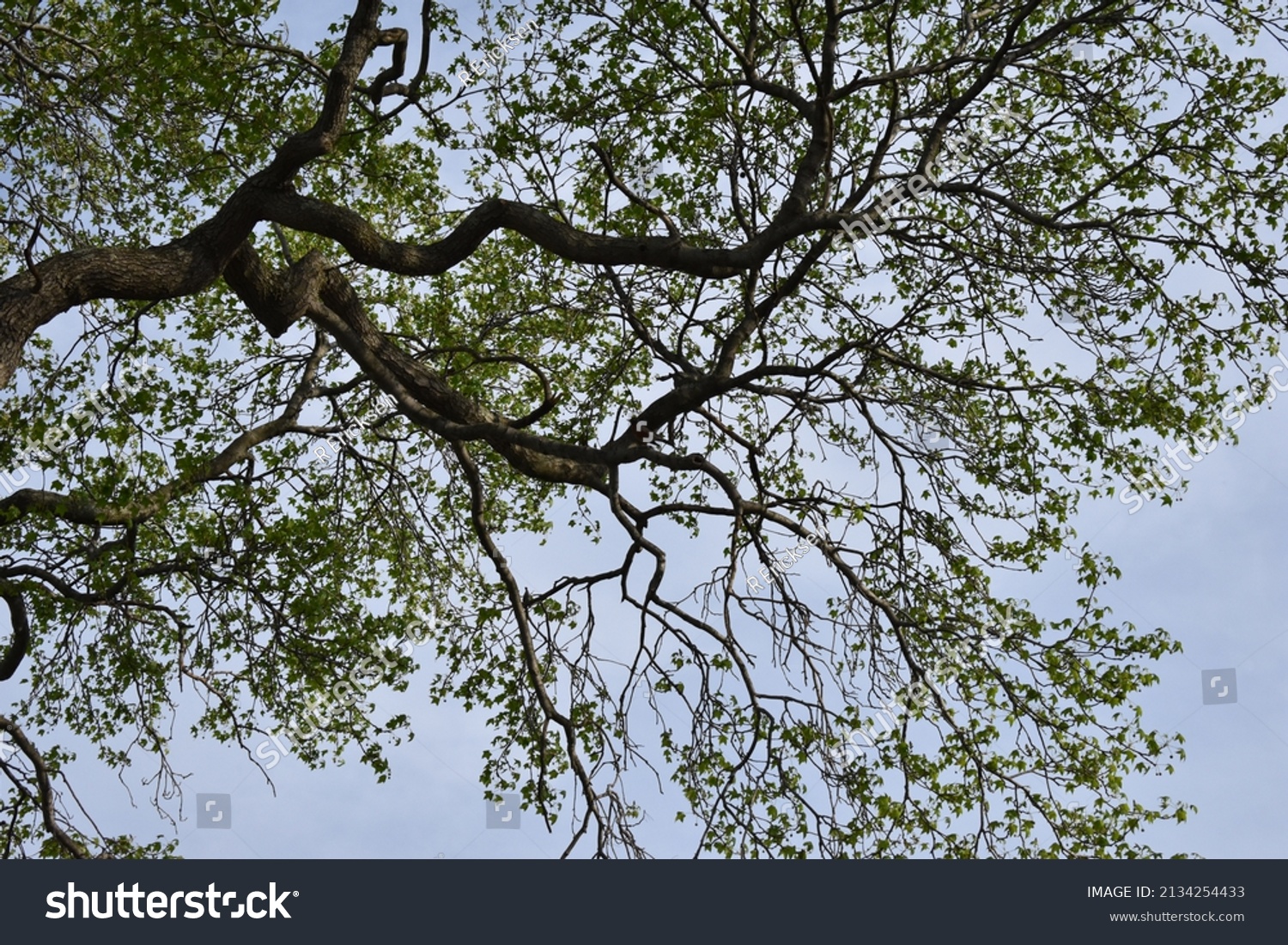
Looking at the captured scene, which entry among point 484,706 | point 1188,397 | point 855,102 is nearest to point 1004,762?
point 1188,397

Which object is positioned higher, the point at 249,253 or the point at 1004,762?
the point at 249,253

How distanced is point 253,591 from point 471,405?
279 cm

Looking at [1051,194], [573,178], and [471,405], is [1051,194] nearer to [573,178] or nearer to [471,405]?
[573,178]

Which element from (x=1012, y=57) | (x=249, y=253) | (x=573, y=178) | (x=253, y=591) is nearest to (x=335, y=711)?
(x=253, y=591)

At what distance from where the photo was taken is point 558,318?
12.1 metres

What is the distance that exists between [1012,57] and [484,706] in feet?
22.4

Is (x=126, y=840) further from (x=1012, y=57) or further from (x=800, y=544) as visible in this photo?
(x=1012, y=57)
